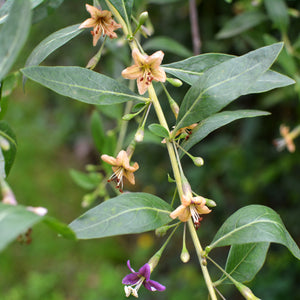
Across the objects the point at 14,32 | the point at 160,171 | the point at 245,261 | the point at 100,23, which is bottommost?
the point at 160,171

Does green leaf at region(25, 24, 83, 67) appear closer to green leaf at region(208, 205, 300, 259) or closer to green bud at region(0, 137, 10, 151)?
green bud at region(0, 137, 10, 151)

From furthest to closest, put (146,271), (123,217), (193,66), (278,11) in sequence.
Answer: (278,11)
(193,66)
(146,271)
(123,217)

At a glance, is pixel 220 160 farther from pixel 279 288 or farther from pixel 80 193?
pixel 80 193

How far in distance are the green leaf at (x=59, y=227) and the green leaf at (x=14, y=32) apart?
28cm

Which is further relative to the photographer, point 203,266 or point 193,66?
point 193,66

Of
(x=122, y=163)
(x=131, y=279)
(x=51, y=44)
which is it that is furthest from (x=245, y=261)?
(x=51, y=44)

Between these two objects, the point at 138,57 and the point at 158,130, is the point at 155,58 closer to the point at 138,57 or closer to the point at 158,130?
the point at 138,57

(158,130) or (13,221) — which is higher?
(13,221)

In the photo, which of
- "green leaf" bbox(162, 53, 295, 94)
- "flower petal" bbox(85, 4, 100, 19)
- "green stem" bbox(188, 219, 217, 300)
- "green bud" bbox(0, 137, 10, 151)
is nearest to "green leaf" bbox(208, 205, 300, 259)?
"green stem" bbox(188, 219, 217, 300)

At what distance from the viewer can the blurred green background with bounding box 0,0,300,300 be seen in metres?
2.16

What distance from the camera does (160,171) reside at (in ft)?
9.75

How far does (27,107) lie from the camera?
15.3 ft

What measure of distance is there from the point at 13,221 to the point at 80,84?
41 cm

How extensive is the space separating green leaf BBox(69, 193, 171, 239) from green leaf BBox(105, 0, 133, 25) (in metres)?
0.46
